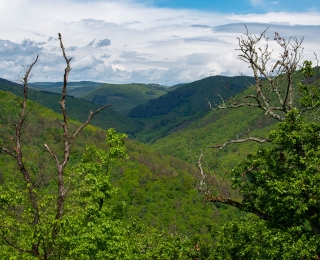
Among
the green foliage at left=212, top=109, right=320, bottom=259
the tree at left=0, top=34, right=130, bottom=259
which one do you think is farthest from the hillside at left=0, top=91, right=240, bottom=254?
the green foliage at left=212, top=109, right=320, bottom=259

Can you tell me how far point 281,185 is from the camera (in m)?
14.4

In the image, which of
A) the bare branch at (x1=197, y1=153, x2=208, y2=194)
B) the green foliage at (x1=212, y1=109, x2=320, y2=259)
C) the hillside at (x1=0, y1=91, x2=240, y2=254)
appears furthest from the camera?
the hillside at (x1=0, y1=91, x2=240, y2=254)

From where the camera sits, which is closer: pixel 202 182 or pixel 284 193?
pixel 284 193

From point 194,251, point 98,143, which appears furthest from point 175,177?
point 194,251

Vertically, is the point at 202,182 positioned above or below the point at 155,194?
above

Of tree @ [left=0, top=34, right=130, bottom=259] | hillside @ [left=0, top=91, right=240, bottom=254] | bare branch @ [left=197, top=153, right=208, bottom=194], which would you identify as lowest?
hillside @ [left=0, top=91, right=240, bottom=254]

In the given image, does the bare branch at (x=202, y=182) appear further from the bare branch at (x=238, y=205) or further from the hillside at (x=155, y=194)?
the hillside at (x=155, y=194)

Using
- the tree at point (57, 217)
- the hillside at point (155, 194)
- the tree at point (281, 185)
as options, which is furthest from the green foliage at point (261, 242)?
the hillside at point (155, 194)

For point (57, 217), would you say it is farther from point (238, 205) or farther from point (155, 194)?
point (155, 194)

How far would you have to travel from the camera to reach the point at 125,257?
17.9 metres

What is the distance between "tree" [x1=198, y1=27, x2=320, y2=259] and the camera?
14.2 m

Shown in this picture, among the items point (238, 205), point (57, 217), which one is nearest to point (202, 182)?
point (238, 205)

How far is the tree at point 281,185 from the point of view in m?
14.2

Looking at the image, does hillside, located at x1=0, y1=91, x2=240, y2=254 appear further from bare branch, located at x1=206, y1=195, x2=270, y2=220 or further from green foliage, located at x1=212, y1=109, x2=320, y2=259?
green foliage, located at x1=212, y1=109, x2=320, y2=259
